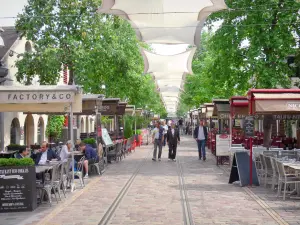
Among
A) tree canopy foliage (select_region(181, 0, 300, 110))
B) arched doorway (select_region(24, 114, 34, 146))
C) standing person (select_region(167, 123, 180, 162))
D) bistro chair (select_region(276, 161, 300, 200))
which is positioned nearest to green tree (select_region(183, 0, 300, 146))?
tree canopy foliage (select_region(181, 0, 300, 110))

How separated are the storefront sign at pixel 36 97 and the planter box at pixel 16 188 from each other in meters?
2.56

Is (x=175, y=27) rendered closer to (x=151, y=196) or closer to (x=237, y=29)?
(x=151, y=196)

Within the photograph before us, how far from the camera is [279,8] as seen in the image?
23.2 m

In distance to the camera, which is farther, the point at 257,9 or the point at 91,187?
the point at 257,9

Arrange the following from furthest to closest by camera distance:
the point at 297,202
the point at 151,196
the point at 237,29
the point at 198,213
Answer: the point at 237,29, the point at 151,196, the point at 297,202, the point at 198,213

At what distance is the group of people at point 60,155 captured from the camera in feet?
51.4

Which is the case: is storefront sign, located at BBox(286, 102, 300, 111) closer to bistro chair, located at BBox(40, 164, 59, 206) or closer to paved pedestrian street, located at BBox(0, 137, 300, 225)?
paved pedestrian street, located at BBox(0, 137, 300, 225)

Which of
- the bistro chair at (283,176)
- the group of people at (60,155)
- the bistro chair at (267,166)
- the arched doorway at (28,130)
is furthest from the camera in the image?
the arched doorway at (28,130)

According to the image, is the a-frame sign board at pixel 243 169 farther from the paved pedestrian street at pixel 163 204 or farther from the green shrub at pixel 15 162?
the green shrub at pixel 15 162

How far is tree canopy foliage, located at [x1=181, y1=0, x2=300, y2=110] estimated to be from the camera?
75.7 feet

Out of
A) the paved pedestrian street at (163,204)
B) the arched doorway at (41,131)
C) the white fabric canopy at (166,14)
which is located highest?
the white fabric canopy at (166,14)

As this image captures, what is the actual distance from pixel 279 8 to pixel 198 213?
1450 cm

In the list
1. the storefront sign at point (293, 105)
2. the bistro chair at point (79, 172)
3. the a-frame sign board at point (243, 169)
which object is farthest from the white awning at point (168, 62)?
the storefront sign at point (293, 105)

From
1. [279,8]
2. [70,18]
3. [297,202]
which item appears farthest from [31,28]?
[297,202]
